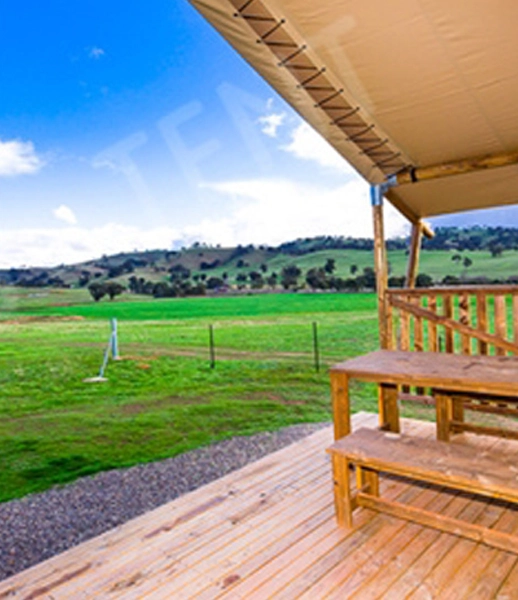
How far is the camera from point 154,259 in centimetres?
1027

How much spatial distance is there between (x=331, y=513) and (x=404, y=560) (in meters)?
0.50

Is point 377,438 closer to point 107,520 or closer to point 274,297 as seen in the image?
point 107,520

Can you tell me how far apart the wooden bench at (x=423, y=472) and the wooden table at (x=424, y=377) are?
26cm

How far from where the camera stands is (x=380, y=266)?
4.01m

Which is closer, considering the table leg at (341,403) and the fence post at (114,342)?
the table leg at (341,403)

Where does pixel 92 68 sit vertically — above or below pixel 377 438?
above

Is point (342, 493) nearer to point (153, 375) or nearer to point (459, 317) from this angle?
point (459, 317)

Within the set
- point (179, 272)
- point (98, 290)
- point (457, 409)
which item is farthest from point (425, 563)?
point (179, 272)

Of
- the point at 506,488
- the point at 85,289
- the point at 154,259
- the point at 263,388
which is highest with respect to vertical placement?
the point at 154,259

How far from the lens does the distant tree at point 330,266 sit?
10836 millimetres

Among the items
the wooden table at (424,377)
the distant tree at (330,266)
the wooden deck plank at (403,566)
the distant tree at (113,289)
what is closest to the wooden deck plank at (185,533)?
the wooden table at (424,377)

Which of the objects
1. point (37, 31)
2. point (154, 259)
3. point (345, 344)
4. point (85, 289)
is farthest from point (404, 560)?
point (37, 31)

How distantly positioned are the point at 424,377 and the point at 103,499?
2.27 m

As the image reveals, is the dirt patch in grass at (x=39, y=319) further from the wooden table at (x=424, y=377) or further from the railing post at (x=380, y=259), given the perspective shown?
the wooden table at (x=424, y=377)
